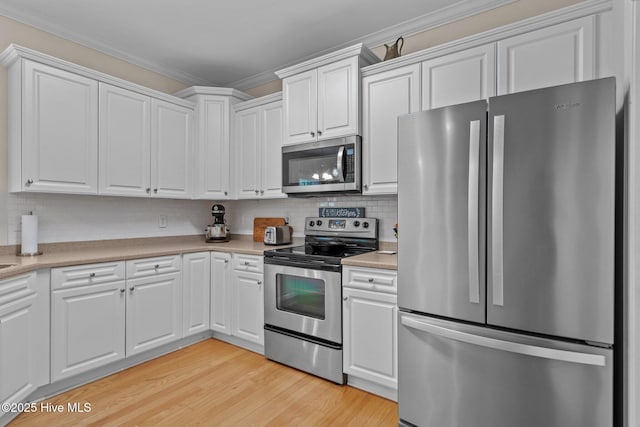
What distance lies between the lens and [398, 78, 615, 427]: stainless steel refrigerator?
1.28 m

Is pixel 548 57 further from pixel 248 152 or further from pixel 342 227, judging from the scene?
pixel 248 152

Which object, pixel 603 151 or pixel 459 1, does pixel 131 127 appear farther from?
pixel 603 151

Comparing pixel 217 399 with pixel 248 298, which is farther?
pixel 248 298

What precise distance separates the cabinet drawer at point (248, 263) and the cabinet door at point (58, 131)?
Result: 1.26 m

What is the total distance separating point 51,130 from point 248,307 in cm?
201

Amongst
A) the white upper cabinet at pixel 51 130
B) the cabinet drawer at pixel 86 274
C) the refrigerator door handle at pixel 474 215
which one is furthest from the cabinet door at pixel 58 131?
the refrigerator door handle at pixel 474 215

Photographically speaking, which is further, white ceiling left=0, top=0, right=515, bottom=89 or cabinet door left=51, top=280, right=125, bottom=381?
white ceiling left=0, top=0, right=515, bottom=89

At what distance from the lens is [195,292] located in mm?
3000

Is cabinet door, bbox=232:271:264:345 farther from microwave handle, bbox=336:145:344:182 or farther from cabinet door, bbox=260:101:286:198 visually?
microwave handle, bbox=336:145:344:182

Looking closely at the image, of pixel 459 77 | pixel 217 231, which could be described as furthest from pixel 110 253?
pixel 459 77

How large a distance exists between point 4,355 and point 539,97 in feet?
9.81

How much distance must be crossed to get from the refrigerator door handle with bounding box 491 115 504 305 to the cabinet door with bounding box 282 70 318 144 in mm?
1577

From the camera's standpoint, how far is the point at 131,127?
2.88 metres

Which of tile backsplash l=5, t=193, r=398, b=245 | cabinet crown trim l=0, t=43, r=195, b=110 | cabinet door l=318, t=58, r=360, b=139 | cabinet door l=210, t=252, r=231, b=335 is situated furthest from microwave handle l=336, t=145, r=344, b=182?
cabinet crown trim l=0, t=43, r=195, b=110
